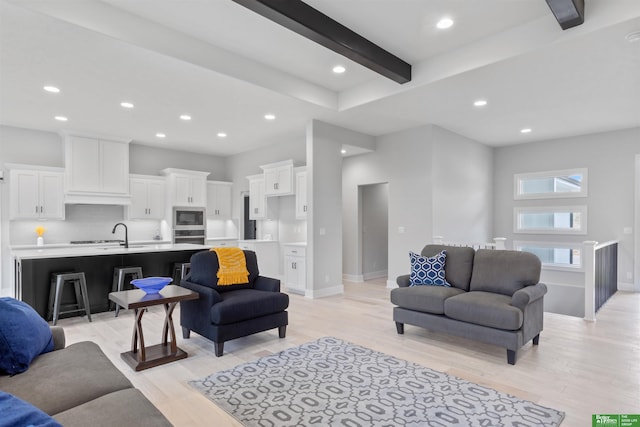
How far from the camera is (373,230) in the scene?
315 inches

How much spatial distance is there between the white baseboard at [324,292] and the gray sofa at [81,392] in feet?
13.0

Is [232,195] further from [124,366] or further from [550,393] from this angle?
[550,393]

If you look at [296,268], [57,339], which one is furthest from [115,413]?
[296,268]

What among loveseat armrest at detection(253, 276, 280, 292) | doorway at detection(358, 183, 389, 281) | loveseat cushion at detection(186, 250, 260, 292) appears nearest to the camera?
loveseat cushion at detection(186, 250, 260, 292)

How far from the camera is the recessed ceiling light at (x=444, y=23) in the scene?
347cm

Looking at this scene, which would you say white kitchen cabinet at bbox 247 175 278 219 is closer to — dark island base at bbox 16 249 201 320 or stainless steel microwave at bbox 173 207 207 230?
stainless steel microwave at bbox 173 207 207 230

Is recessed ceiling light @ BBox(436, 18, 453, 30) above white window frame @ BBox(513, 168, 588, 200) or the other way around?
above

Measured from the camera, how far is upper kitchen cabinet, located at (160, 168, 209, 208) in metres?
7.77

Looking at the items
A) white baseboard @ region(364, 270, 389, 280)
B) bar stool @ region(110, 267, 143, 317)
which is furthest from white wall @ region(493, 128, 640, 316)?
bar stool @ region(110, 267, 143, 317)

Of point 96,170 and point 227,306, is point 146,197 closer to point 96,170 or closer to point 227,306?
point 96,170

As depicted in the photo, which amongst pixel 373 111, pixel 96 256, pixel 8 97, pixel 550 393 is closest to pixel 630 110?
Answer: pixel 373 111

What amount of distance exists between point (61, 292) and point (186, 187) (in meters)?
3.87

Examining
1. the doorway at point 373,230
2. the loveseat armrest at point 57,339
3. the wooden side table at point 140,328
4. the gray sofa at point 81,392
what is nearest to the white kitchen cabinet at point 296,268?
the doorway at point 373,230

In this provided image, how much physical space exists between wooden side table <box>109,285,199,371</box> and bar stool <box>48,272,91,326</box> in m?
1.65
